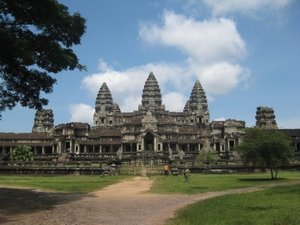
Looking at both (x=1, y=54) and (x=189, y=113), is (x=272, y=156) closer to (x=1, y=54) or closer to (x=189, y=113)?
(x=1, y=54)

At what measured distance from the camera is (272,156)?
43844mm

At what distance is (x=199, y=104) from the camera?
141 meters

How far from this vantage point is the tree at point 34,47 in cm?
2228

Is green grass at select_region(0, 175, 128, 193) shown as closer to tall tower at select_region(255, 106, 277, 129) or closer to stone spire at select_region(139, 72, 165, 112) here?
tall tower at select_region(255, 106, 277, 129)

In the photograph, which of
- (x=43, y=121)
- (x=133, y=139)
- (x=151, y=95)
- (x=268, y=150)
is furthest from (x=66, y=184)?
(x=151, y=95)

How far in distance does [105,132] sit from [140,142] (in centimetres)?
1189

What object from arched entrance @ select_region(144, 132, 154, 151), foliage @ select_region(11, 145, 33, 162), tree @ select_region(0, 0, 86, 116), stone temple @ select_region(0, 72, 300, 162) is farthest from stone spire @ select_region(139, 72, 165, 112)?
tree @ select_region(0, 0, 86, 116)

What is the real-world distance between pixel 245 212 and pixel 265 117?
99834 millimetres

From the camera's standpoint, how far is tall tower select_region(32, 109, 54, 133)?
424 feet

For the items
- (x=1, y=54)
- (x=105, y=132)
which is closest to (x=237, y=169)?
(x=1, y=54)

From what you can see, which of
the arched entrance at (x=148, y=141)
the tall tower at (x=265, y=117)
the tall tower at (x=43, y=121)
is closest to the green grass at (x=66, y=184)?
the arched entrance at (x=148, y=141)

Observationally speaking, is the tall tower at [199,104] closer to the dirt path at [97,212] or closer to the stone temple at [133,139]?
the stone temple at [133,139]

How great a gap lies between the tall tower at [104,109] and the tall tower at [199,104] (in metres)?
24.9

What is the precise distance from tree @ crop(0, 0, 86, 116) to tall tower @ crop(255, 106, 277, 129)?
3678 inches
